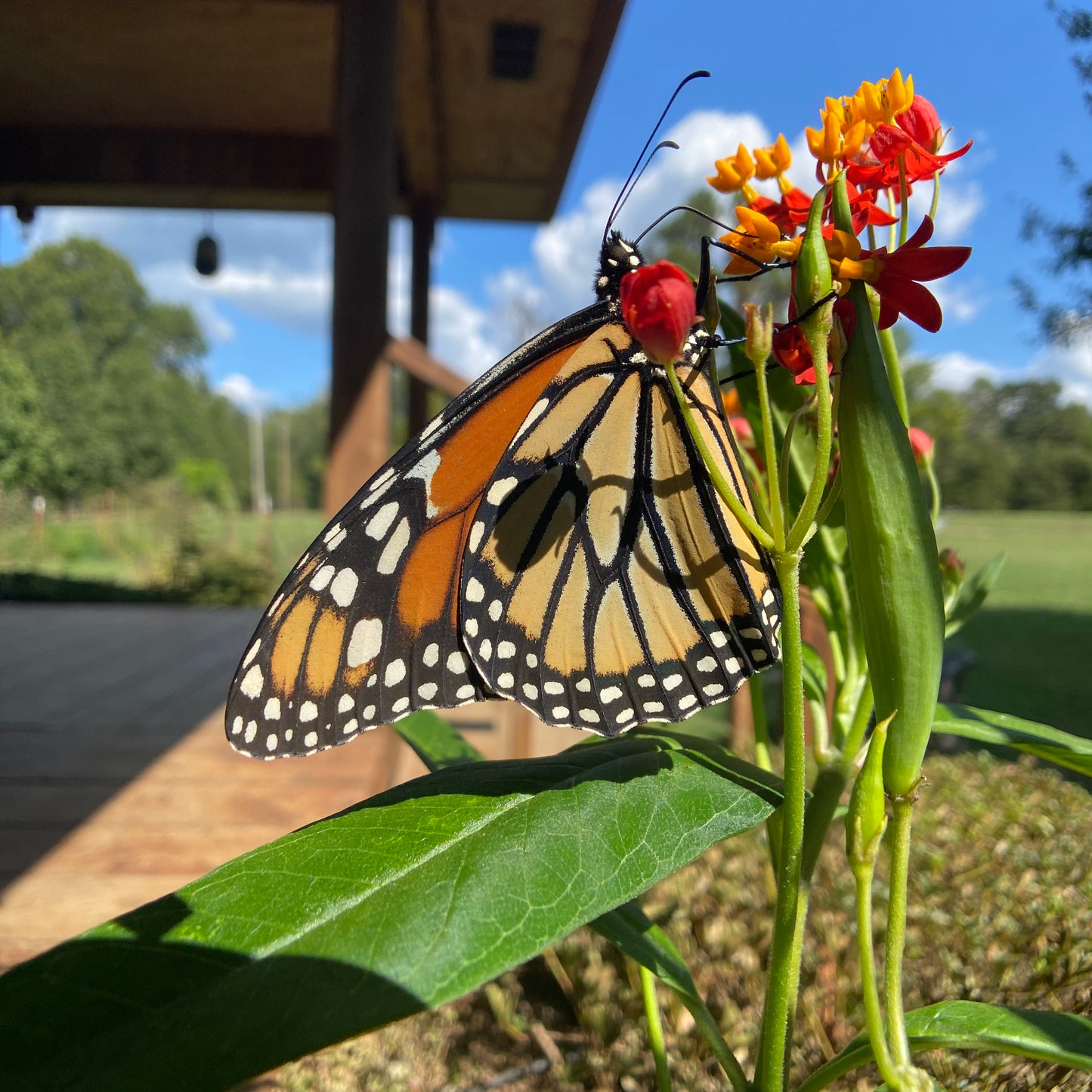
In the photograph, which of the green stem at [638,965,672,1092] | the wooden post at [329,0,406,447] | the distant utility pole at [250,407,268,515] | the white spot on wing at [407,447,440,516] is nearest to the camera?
the green stem at [638,965,672,1092]

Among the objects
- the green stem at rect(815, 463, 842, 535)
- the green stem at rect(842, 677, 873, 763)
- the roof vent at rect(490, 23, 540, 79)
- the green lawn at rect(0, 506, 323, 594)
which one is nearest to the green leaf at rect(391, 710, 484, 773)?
the green stem at rect(842, 677, 873, 763)

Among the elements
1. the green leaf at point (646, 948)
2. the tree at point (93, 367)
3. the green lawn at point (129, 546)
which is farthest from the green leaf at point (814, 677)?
the green lawn at point (129, 546)

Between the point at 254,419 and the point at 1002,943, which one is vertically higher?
the point at 254,419

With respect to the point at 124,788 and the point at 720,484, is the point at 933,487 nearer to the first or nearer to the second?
the point at 720,484

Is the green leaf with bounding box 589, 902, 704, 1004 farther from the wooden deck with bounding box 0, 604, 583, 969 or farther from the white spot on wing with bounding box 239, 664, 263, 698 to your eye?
the wooden deck with bounding box 0, 604, 583, 969

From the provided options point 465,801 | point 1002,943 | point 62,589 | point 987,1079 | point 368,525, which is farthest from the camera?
point 62,589

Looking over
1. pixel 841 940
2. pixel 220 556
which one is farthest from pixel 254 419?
pixel 841 940

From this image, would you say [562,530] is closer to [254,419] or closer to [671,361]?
[671,361]
